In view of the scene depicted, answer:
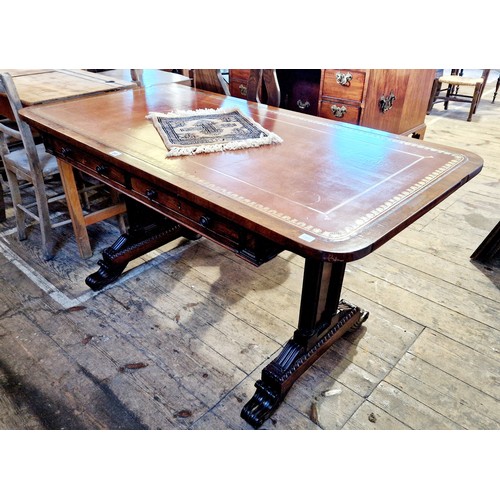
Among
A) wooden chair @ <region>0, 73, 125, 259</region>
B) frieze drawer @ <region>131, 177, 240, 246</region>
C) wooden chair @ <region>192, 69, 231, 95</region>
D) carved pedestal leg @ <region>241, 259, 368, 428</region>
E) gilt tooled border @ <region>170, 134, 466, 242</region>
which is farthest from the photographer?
wooden chair @ <region>192, 69, 231, 95</region>

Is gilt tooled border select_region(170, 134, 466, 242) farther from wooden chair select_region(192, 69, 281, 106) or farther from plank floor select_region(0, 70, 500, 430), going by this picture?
wooden chair select_region(192, 69, 281, 106)

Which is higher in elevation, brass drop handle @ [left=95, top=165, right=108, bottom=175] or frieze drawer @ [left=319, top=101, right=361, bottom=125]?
brass drop handle @ [left=95, top=165, right=108, bottom=175]

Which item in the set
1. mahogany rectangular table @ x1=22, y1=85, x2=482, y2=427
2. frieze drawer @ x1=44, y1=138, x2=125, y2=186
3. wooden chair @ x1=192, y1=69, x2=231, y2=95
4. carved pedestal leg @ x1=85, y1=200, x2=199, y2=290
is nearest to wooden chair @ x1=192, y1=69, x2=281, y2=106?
wooden chair @ x1=192, y1=69, x2=231, y2=95

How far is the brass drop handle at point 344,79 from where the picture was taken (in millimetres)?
2824

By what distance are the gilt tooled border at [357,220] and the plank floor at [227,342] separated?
781 mm

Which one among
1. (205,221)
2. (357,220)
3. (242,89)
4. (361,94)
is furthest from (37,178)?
(361,94)

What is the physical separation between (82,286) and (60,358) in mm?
490

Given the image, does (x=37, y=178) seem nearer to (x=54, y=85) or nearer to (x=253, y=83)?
(x=54, y=85)

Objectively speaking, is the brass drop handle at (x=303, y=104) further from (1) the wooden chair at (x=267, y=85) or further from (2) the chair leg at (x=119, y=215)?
(2) the chair leg at (x=119, y=215)

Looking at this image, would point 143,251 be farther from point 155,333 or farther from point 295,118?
point 295,118

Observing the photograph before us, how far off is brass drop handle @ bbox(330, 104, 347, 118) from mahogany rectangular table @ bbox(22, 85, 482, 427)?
1137 mm

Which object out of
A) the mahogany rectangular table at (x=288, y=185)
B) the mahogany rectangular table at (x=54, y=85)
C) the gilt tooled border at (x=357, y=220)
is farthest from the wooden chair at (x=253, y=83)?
the gilt tooled border at (x=357, y=220)

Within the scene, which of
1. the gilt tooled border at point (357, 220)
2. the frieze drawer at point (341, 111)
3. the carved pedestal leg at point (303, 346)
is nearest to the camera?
the gilt tooled border at point (357, 220)

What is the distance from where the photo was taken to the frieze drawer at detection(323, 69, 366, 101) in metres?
2.80
